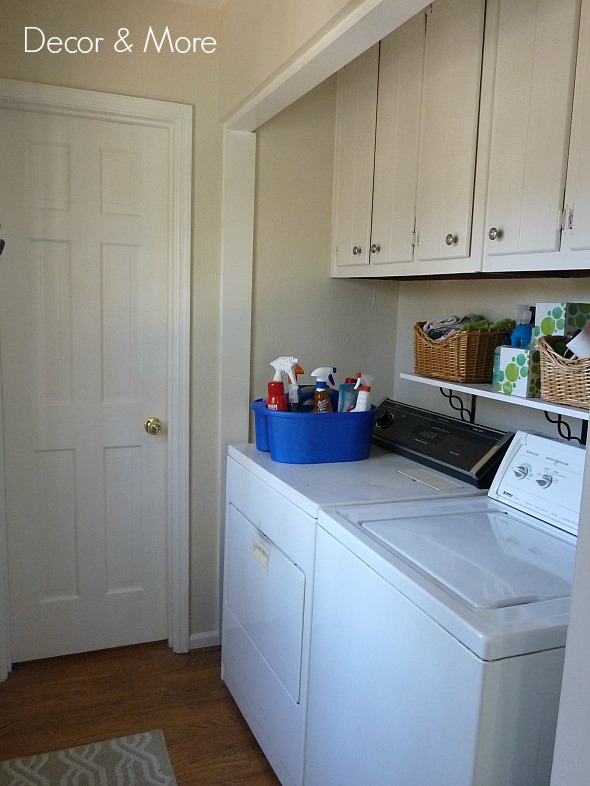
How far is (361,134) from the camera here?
2.40m

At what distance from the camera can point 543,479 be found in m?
1.74

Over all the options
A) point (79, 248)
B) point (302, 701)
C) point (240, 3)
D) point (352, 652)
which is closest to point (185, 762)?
point (302, 701)

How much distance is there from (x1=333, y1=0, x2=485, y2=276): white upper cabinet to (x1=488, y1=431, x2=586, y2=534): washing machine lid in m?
0.52

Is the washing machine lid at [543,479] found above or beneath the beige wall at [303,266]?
beneath

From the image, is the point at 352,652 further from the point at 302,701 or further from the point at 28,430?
the point at 28,430

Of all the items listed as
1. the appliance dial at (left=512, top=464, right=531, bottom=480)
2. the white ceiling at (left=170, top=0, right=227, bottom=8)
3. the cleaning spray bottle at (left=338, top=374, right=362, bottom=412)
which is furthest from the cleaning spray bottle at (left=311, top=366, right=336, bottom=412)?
the white ceiling at (left=170, top=0, right=227, bottom=8)

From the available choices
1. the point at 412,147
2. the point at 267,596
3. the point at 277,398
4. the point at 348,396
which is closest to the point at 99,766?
the point at 267,596

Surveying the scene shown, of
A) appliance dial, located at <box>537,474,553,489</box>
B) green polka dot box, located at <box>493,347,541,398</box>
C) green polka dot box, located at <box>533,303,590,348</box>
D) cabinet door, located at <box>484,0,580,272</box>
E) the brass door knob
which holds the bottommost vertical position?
the brass door knob

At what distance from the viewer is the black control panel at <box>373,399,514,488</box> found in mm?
1991

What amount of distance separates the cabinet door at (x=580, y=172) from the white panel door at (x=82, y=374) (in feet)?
4.94

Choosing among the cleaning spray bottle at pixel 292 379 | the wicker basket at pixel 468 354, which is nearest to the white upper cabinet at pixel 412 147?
the wicker basket at pixel 468 354

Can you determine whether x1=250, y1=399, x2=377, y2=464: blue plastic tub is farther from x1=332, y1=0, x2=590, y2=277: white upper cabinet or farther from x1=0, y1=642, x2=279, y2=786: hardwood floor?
x1=0, y1=642, x2=279, y2=786: hardwood floor

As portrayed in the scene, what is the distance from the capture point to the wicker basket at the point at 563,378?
158 cm

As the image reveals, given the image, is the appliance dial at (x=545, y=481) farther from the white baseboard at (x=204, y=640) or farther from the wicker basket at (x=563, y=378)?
Result: the white baseboard at (x=204, y=640)
